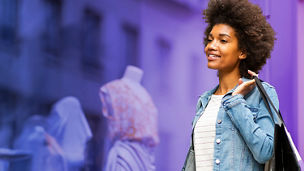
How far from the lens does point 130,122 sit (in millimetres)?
3725

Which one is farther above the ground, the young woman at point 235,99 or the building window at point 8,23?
the building window at point 8,23

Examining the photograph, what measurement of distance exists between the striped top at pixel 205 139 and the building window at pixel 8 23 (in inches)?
58.5

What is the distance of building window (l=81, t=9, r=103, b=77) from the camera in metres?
3.60

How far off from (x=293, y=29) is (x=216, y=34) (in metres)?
1.31

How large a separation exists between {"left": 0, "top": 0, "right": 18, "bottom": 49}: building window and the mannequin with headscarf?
69cm

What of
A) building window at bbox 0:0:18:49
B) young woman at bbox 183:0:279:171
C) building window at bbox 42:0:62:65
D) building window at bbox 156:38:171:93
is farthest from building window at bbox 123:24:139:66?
young woman at bbox 183:0:279:171

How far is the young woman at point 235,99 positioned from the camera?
2.12 meters

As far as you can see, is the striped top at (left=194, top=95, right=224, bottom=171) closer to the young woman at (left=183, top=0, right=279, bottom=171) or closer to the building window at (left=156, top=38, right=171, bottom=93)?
the young woman at (left=183, top=0, right=279, bottom=171)

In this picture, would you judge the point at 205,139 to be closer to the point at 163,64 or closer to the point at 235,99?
the point at 235,99

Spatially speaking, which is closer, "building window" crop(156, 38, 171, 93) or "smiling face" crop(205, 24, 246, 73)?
"smiling face" crop(205, 24, 246, 73)

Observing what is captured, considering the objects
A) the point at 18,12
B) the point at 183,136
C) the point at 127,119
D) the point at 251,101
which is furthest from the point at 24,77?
the point at 251,101

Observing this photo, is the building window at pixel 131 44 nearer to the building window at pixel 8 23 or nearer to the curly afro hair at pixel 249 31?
the building window at pixel 8 23

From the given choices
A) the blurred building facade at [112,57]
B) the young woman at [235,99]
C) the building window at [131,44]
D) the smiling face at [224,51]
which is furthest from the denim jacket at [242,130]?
the building window at [131,44]

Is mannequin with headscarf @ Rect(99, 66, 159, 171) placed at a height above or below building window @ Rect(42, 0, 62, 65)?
below
